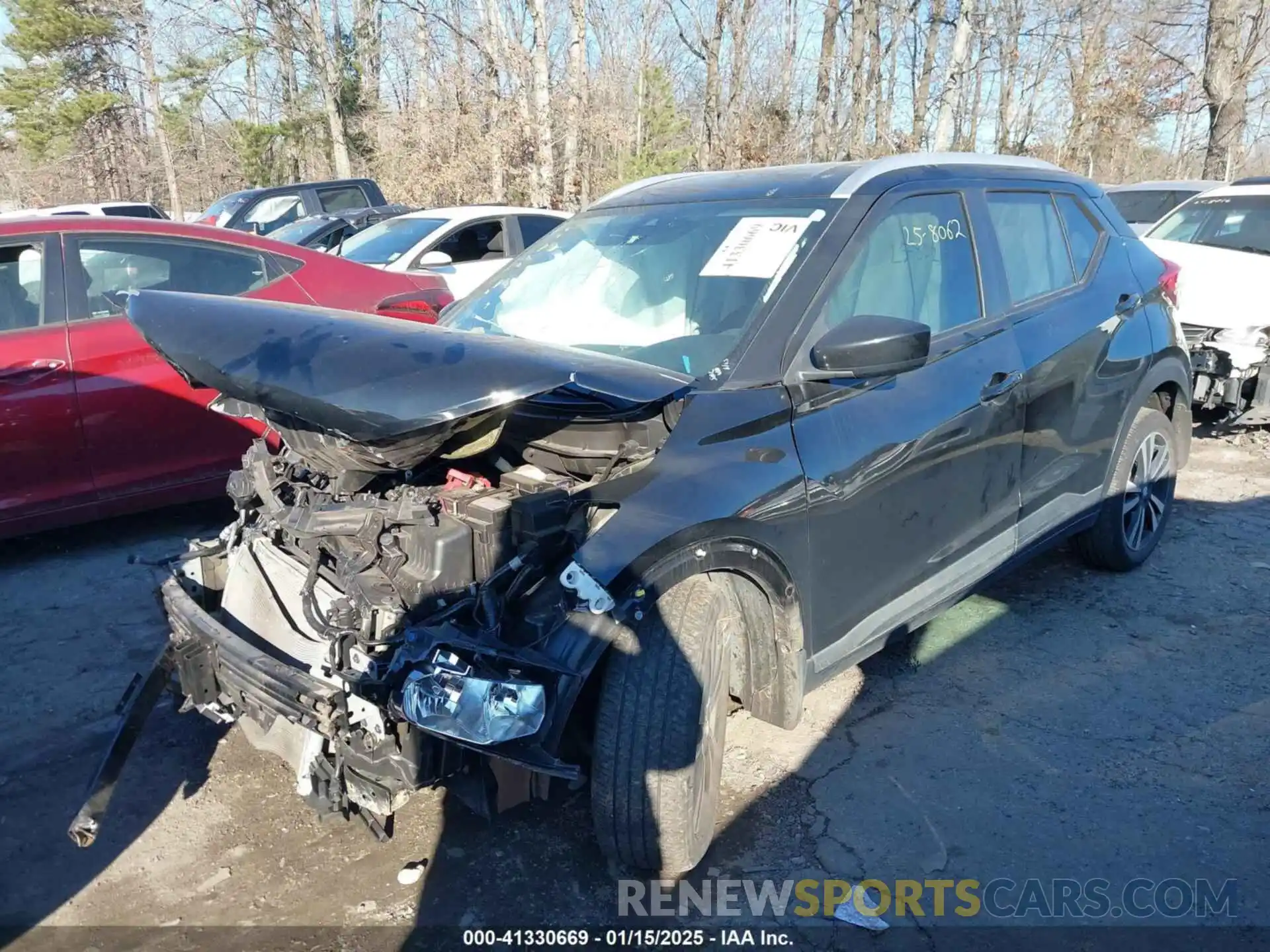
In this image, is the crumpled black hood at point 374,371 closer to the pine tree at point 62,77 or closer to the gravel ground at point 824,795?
the gravel ground at point 824,795

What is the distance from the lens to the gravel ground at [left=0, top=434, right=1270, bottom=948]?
8.77 feet

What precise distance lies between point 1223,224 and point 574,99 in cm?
1381

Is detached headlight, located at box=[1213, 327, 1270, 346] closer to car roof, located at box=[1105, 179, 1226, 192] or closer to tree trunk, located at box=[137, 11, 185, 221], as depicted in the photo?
car roof, located at box=[1105, 179, 1226, 192]

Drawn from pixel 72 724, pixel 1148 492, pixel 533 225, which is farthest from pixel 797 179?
pixel 533 225

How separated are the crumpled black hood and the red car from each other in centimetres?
175

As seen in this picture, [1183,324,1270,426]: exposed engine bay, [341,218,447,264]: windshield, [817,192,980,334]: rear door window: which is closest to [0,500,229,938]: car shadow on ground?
[817,192,980,334]: rear door window

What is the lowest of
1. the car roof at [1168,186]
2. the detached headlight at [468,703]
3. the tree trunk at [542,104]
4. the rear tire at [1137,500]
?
the rear tire at [1137,500]

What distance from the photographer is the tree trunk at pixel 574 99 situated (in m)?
18.3

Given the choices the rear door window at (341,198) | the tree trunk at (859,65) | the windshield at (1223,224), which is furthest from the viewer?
the tree trunk at (859,65)

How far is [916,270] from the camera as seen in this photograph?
11.1 feet

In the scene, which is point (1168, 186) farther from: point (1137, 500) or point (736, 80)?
point (736, 80)

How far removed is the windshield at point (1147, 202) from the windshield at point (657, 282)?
10883mm

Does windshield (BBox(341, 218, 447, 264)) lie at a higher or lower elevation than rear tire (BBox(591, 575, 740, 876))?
higher

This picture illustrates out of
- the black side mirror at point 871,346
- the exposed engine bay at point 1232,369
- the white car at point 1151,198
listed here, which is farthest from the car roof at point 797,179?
the white car at point 1151,198
